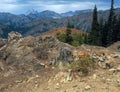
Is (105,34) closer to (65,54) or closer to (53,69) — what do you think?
(65,54)

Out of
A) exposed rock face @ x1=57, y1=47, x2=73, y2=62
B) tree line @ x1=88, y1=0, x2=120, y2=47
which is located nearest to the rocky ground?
exposed rock face @ x1=57, y1=47, x2=73, y2=62

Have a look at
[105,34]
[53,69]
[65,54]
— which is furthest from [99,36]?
[53,69]

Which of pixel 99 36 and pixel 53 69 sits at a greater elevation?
pixel 53 69

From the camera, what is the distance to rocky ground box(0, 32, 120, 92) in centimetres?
2430

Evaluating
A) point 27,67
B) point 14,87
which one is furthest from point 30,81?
point 27,67

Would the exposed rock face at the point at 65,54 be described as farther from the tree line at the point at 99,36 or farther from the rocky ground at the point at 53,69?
the tree line at the point at 99,36

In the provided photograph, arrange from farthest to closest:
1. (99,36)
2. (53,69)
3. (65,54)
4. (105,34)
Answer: (105,34), (99,36), (65,54), (53,69)

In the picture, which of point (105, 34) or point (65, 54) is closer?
point (65, 54)

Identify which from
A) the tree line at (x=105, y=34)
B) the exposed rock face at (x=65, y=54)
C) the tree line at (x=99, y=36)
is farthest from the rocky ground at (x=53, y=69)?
the tree line at (x=105, y=34)

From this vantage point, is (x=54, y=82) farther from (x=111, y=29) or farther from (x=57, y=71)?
(x=111, y=29)

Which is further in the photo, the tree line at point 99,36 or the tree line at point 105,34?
the tree line at point 105,34

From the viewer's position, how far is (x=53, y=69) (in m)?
28.1

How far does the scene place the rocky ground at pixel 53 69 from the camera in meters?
24.3

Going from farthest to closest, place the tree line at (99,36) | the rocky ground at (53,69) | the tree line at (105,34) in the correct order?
1. the tree line at (105,34)
2. the tree line at (99,36)
3. the rocky ground at (53,69)
